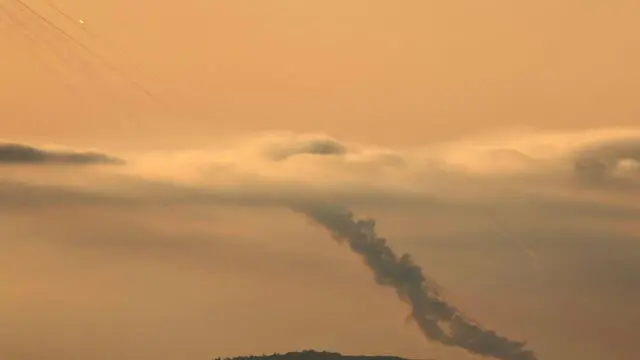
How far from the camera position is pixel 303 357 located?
3888 cm

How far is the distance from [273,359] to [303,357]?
7.04 feet

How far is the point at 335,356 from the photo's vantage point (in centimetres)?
3781

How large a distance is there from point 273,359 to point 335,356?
2.68 meters

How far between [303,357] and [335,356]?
176 centimetres

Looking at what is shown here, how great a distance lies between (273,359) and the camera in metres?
37.1
